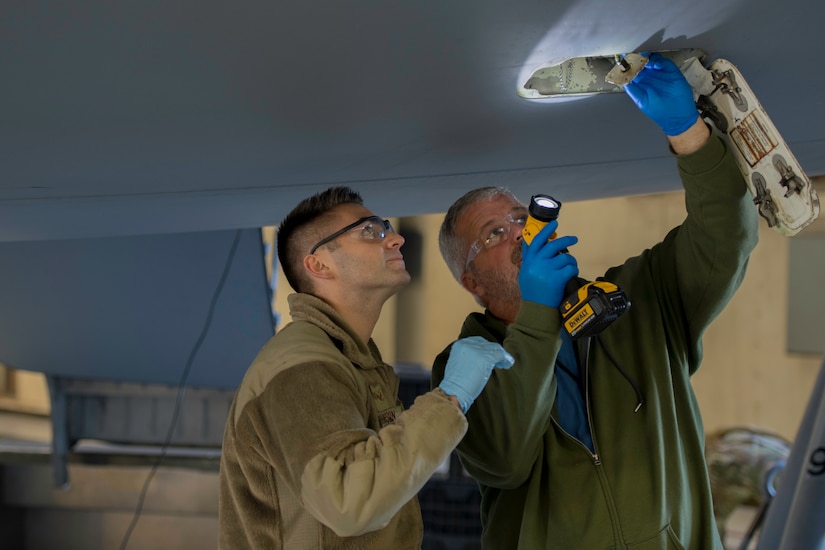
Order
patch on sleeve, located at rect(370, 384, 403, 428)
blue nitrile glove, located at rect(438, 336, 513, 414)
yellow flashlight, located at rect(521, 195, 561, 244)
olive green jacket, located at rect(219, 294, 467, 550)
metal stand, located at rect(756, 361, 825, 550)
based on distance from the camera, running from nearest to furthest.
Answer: olive green jacket, located at rect(219, 294, 467, 550), blue nitrile glove, located at rect(438, 336, 513, 414), patch on sleeve, located at rect(370, 384, 403, 428), yellow flashlight, located at rect(521, 195, 561, 244), metal stand, located at rect(756, 361, 825, 550)

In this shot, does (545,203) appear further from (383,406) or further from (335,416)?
(335,416)

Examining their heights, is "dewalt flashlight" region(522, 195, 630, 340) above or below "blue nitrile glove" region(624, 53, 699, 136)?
below

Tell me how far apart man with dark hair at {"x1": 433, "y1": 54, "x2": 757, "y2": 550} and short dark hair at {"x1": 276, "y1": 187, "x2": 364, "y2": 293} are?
0.38 meters

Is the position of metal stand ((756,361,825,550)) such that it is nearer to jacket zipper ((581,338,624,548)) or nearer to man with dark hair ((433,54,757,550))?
man with dark hair ((433,54,757,550))

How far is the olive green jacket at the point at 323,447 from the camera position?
1163 mm

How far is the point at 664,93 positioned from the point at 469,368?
570mm

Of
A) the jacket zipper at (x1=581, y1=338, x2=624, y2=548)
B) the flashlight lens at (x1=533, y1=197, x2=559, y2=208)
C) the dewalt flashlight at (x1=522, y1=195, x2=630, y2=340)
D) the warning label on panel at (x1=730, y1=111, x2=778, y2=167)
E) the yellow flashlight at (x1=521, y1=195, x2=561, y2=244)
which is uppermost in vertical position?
the warning label on panel at (x1=730, y1=111, x2=778, y2=167)

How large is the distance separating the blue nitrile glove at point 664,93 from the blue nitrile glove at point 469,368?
0.49 meters

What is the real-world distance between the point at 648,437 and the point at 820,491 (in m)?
1.48

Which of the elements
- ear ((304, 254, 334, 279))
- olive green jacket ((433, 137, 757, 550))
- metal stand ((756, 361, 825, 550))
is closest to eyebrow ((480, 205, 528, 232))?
olive green jacket ((433, 137, 757, 550))

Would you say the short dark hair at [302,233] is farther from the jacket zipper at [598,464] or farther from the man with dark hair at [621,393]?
the jacket zipper at [598,464]

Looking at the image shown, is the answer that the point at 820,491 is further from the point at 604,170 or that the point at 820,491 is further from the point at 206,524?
the point at 206,524

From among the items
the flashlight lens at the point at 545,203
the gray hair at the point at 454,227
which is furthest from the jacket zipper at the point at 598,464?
the gray hair at the point at 454,227

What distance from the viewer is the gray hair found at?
1.97 m
